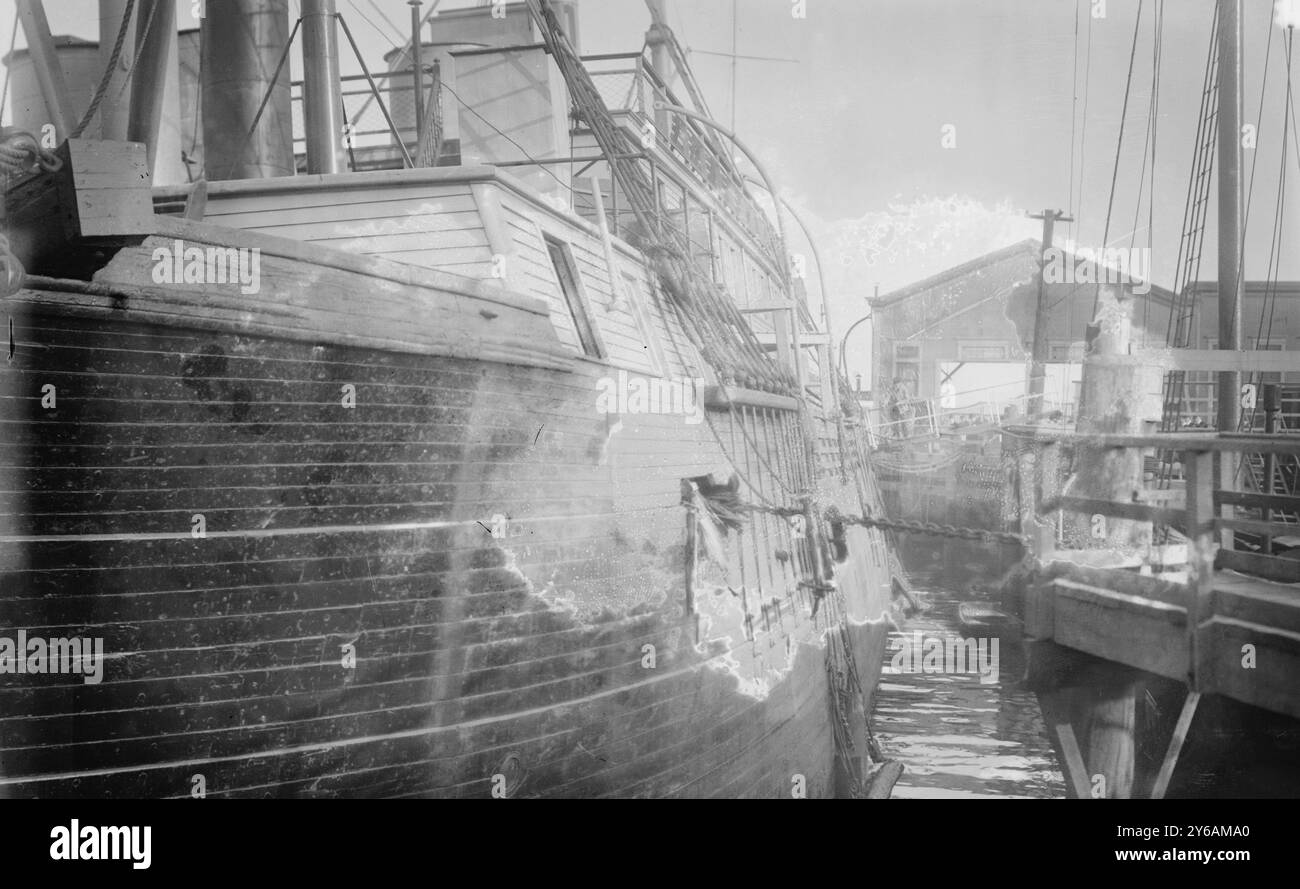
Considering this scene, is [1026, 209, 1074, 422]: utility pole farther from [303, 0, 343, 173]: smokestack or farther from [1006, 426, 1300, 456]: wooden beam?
[303, 0, 343, 173]: smokestack

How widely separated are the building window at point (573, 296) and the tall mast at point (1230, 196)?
5.91 meters

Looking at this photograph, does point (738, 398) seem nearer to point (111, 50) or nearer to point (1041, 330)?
point (111, 50)

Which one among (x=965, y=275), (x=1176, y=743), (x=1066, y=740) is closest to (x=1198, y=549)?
(x=1176, y=743)

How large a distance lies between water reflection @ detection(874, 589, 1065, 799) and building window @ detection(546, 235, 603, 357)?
5.37 meters

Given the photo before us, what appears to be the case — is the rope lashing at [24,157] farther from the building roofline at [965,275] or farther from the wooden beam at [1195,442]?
the building roofline at [965,275]

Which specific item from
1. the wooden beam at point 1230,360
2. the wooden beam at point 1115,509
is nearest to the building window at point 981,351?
the wooden beam at point 1230,360

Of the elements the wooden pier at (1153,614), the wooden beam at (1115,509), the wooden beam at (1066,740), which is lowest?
the wooden beam at (1066,740)

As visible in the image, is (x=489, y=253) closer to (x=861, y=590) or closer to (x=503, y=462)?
(x=503, y=462)

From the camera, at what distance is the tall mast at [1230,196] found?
8.17m

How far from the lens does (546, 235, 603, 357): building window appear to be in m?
5.58

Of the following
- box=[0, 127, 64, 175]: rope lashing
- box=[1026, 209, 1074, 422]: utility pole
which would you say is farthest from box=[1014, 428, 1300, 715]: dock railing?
box=[1026, 209, 1074, 422]: utility pole

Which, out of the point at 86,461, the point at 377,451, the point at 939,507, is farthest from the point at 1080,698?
the point at 939,507

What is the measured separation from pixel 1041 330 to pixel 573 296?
15837mm

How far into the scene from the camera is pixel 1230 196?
8.22 metres
